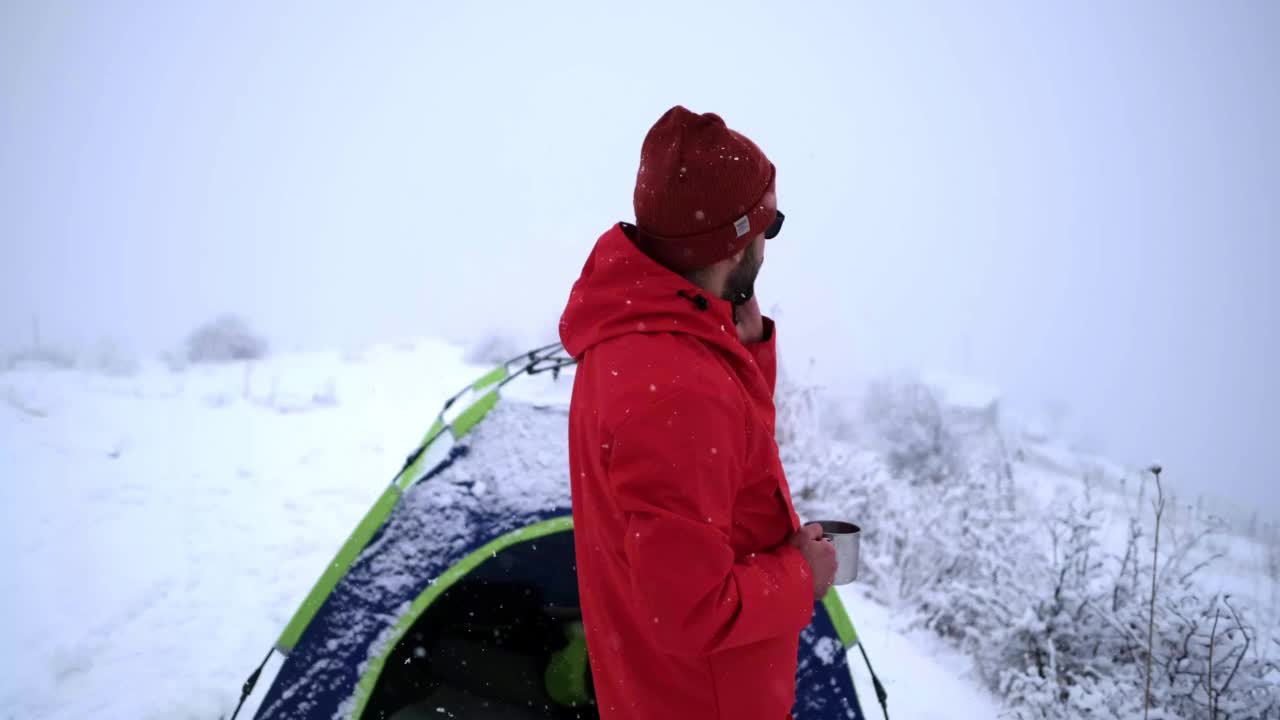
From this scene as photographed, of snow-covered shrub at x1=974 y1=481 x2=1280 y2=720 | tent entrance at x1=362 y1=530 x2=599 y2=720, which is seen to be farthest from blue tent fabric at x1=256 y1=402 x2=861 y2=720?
snow-covered shrub at x1=974 y1=481 x2=1280 y2=720

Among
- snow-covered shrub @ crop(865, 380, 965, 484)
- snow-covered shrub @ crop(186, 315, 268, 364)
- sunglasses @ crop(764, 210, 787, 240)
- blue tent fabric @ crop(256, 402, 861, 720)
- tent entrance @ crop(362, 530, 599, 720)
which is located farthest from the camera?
snow-covered shrub @ crop(186, 315, 268, 364)

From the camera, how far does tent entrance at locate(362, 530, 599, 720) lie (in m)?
2.38

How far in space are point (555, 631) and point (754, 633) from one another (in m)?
1.72

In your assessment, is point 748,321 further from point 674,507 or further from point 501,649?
point 501,649

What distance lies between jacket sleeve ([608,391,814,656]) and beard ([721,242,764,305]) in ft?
1.12

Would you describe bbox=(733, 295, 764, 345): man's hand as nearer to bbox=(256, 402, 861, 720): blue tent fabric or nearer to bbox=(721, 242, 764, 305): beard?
bbox=(721, 242, 764, 305): beard


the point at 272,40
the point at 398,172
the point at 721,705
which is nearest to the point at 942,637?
the point at 721,705

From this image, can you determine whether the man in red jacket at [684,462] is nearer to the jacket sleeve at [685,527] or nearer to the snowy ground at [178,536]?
the jacket sleeve at [685,527]

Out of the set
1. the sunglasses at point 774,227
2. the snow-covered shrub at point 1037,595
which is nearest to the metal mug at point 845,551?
the sunglasses at point 774,227

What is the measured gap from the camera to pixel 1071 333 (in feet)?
132

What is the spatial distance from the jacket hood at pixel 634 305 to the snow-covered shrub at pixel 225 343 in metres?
9.83

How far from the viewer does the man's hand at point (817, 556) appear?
125cm

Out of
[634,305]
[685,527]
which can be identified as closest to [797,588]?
[685,527]

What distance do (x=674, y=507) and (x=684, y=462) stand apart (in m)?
0.07
